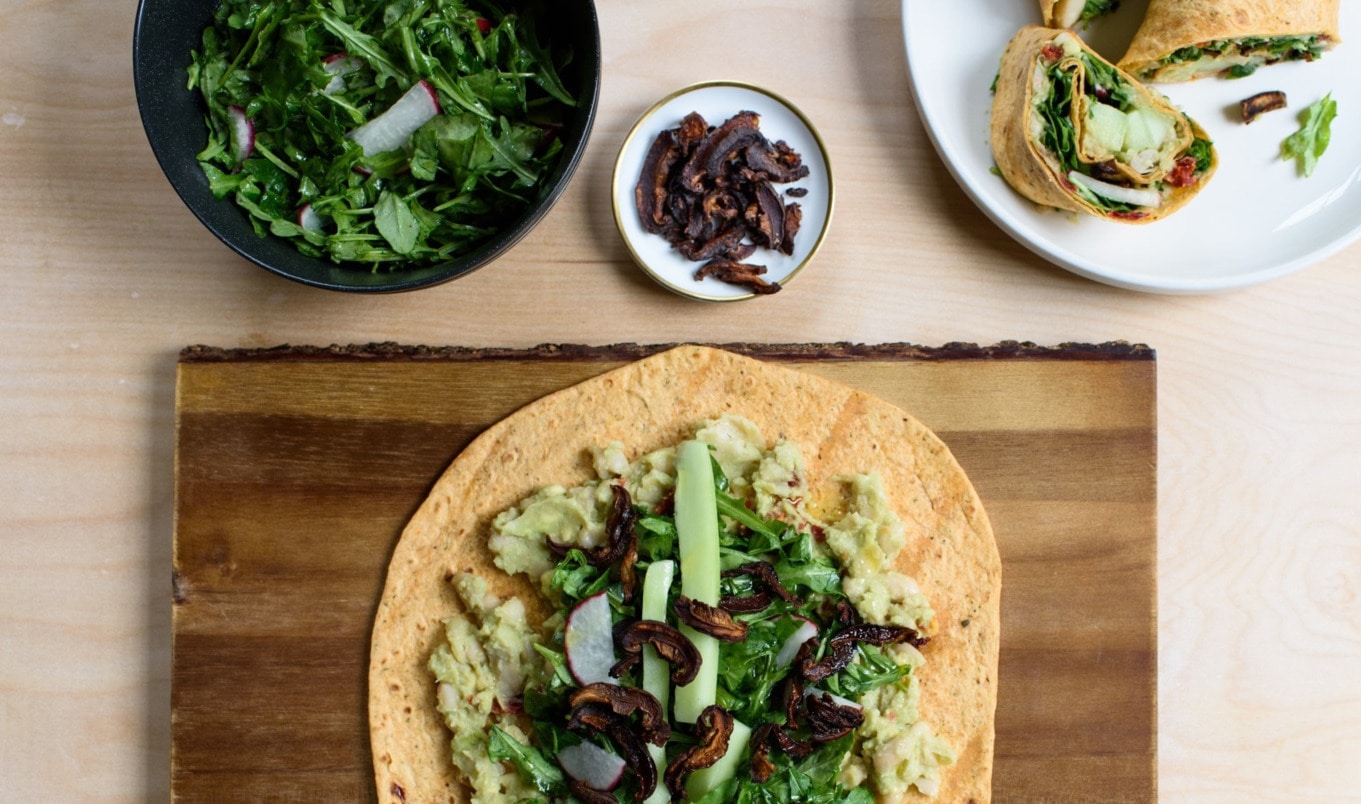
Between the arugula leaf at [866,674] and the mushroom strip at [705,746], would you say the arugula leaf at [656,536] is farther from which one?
the arugula leaf at [866,674]

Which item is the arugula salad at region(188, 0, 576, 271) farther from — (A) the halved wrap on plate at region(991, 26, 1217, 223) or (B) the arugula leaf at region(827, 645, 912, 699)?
(B) the arugula leaf at region(827, 645, 912, 699)

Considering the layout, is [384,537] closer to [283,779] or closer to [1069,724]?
[283,779]

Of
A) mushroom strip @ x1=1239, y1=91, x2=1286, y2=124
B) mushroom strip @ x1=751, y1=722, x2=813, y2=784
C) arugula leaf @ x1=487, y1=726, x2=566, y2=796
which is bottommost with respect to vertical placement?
arugula leaf @ x1=487, y1=726, x2=566, y2=796

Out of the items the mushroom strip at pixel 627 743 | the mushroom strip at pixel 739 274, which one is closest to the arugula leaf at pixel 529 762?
the mushroom strip at pixel 627 743

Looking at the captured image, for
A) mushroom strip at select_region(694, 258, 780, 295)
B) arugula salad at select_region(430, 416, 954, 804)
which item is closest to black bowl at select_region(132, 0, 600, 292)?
mushroom strip at select_region(694, 258, 780, 295)

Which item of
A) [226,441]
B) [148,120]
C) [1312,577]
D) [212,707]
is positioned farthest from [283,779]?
[1312,577]

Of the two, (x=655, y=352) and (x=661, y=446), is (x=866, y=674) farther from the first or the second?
(x=655, y=352)
